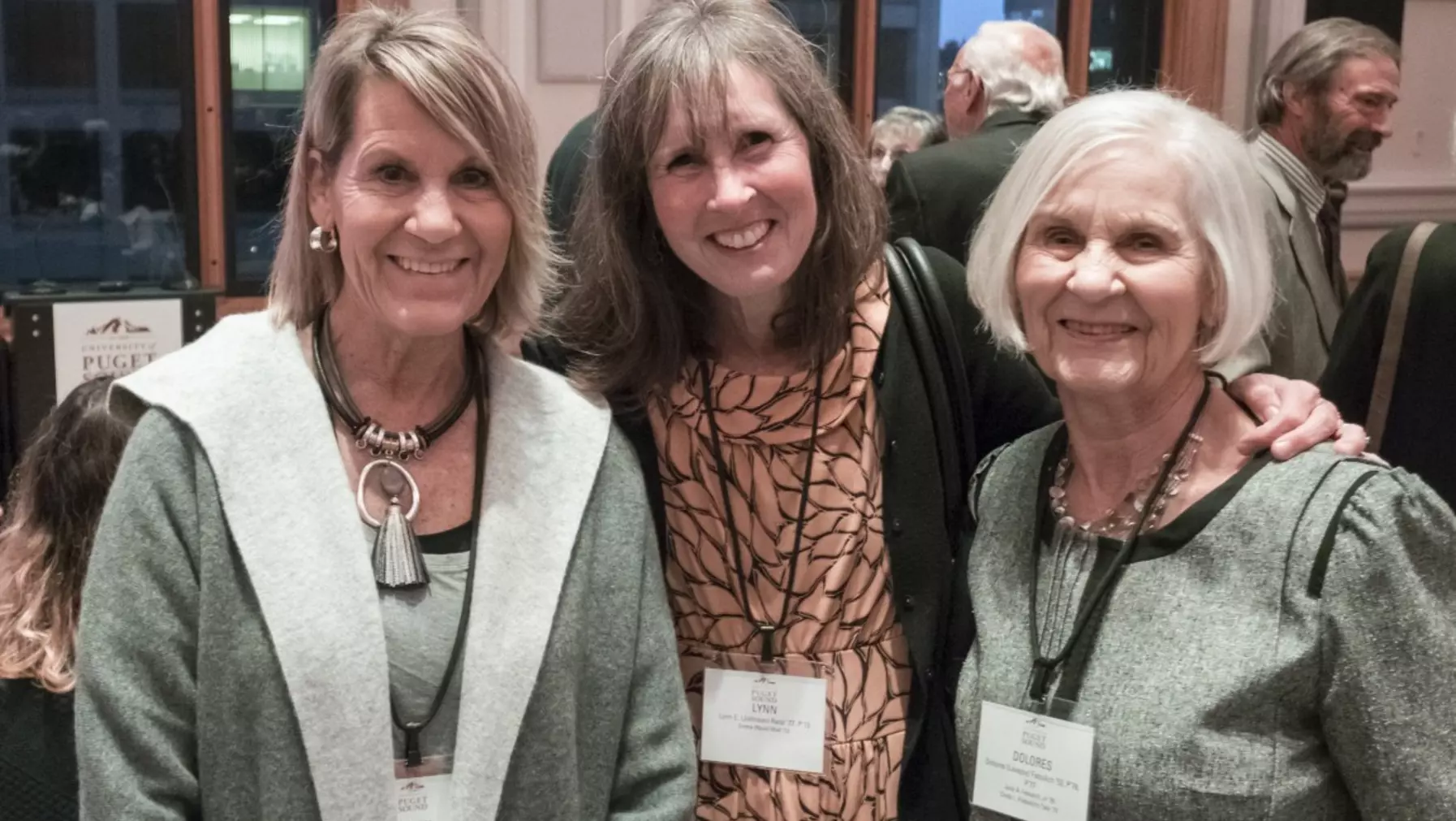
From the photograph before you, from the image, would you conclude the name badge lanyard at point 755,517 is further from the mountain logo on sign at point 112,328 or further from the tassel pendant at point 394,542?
the mountain logo on sign at point 112,328

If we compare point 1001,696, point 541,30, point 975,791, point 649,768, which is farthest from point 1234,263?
point 541,30

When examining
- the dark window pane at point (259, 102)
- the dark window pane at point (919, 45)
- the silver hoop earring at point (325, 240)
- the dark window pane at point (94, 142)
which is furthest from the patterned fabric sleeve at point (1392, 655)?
the dark window pane at point (919, 45)

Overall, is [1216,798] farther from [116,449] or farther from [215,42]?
[215,42]

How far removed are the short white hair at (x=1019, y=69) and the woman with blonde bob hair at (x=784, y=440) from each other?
2.38 metres

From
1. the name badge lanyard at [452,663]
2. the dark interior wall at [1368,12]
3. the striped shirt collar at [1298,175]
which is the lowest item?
the name badge lanyard at [452,663]

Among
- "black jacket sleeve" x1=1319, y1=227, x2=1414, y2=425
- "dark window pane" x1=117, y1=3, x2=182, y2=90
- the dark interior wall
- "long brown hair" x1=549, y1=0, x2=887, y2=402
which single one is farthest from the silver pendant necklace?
the dark interior wall

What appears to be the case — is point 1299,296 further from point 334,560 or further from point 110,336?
point 110,336

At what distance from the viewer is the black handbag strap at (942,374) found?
183cm

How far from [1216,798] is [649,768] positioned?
602 mm

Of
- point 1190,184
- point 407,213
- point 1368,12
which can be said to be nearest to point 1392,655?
point 1190,184

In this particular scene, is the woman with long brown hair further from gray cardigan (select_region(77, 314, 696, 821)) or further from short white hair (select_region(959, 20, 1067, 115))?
short white hair (select_region(959, 20, 1067, 115))

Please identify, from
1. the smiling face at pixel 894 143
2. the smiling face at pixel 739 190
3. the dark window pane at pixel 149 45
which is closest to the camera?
the smiling face at pixel 739 190

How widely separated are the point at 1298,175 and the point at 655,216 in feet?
8.89

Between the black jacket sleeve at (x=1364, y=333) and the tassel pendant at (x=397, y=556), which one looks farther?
the black jacket sleeve at (x=1364, y=333)
